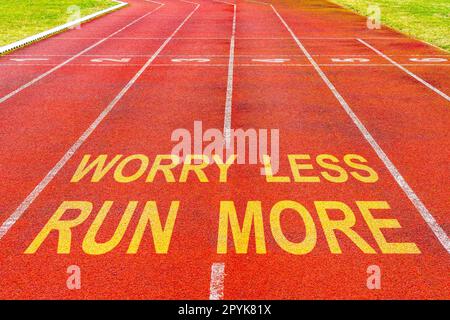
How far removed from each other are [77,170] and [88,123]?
8.44 ft

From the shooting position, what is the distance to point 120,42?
21484mm

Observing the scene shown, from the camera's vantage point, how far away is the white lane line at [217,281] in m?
5.27

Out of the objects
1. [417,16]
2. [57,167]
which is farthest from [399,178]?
[417,16]

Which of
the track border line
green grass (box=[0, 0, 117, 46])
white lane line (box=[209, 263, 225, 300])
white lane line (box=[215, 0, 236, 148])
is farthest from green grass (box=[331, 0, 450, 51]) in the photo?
white lane line (box=[209, 263, 225, 300])

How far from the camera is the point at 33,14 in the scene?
2995 centimetres

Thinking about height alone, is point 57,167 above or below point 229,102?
below

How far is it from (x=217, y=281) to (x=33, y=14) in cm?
2774

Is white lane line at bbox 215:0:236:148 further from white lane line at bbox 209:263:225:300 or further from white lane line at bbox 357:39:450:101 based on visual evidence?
white lane line at bbox 357:39:450:101

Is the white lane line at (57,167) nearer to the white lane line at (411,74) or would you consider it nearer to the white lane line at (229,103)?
the white lane line at (229,103)

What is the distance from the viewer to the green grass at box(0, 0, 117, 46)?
23702 millimetres

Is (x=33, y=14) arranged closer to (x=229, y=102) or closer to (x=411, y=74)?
(x=229, y=102)

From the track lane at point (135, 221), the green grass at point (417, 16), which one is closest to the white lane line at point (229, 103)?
the track lane at point (135, 221)

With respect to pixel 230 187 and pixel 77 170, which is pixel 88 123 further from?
pixel 230 187

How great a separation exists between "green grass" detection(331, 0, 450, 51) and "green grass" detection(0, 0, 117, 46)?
49.7 ft
